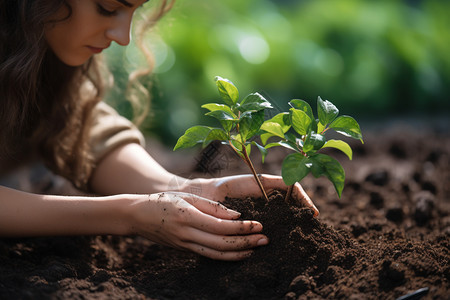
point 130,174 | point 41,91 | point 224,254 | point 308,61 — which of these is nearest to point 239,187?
point 224,254

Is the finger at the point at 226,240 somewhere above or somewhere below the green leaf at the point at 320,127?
below

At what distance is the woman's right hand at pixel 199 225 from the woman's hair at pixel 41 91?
0.55 m

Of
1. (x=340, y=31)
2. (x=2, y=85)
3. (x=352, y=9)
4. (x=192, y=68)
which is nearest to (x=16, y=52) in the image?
(x=2, y=85)

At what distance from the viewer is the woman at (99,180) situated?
1.35 meters

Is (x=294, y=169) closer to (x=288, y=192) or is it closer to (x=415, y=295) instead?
(x=288, y=192)

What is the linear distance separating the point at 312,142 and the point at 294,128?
6 centimetres

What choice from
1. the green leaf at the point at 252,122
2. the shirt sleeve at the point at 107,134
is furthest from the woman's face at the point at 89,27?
the green leaf at the point at 252,122

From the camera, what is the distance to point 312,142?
1.25 meters

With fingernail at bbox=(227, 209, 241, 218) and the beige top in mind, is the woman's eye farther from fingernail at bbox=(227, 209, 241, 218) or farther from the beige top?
fingernail at bbox=(227, 209, 241, 218)

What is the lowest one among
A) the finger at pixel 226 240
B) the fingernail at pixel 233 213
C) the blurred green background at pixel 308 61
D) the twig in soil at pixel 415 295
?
the blurred green background at pixel 308 61

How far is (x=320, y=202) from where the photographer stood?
2.04 m

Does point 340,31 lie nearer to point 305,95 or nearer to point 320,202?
point 305,95

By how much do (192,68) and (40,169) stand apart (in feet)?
3.80

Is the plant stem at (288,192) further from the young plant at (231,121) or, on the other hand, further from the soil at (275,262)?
the young plant at (231,121)
